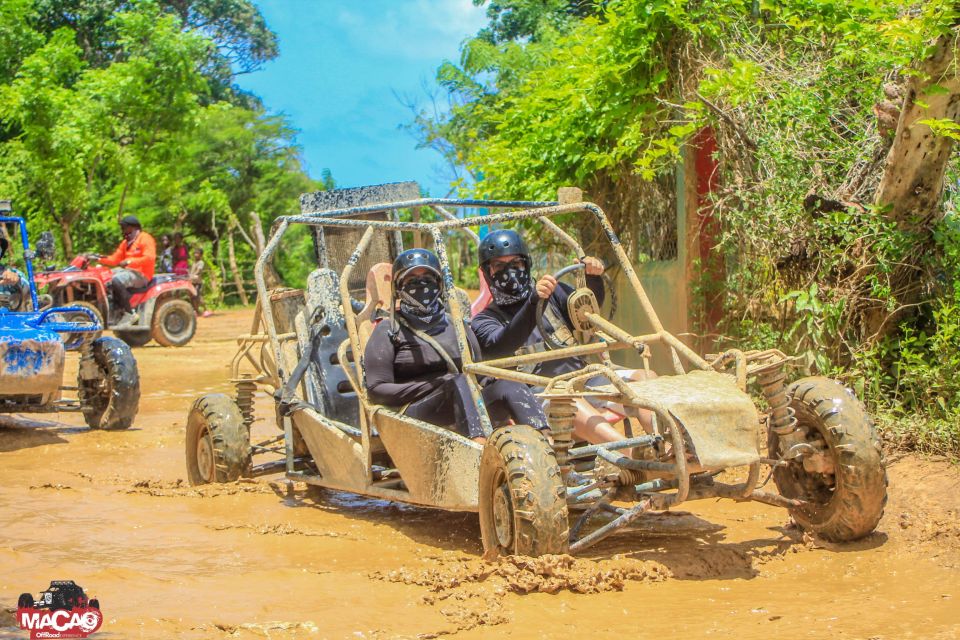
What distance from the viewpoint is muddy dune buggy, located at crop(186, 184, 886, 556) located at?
4.80m

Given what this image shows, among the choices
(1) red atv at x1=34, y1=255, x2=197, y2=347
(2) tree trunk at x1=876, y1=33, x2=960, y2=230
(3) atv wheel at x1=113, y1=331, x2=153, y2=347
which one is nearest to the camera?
(2) tree trunk at x1=876, y1=33, x2=960, y2=230

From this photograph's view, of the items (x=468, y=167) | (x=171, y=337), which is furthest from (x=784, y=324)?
(x=171, y=337)

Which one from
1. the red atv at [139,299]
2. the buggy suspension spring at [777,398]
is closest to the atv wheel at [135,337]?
the red atv at [139,299]

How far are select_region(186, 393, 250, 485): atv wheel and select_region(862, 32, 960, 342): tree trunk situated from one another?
4134 mm

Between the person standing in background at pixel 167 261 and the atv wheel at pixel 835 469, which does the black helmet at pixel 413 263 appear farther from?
the person standing in background at pixel 167 261

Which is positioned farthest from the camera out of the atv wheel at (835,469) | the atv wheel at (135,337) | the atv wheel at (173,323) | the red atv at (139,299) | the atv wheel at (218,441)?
the atv wheel at (173,323)

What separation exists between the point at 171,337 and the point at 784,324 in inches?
462

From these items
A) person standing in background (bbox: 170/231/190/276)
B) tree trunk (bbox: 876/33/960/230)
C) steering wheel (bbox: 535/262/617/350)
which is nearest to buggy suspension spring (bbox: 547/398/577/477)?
steering wheel (bbox: 535/262/617/350)

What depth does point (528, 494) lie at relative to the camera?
4.79m

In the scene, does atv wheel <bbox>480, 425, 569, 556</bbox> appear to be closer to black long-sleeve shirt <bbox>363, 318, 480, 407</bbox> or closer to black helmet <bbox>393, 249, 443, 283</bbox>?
black long-sleeve shirt <bbox>363, 318, 480, 407</bbox>

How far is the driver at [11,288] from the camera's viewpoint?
412 inches

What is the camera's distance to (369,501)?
294 inches

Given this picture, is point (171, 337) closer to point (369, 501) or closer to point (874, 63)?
point (369, 501)

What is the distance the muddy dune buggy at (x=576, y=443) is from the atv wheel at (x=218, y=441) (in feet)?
0.05
